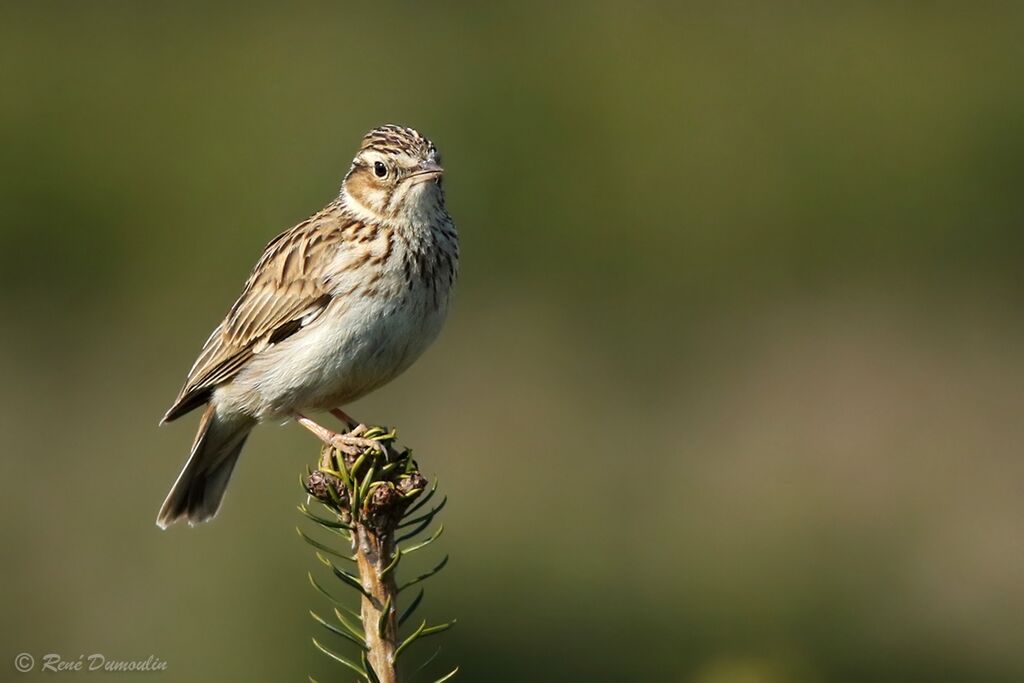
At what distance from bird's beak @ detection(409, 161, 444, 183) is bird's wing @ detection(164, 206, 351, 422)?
31 cm

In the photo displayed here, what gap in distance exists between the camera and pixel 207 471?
21.2 ft

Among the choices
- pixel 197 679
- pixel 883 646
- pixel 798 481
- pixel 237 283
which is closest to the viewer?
pixel 197 679

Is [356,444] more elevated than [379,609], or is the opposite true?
[356,444]

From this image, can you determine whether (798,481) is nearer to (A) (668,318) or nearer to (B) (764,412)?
(B) (764,412)

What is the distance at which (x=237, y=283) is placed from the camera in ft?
37.8

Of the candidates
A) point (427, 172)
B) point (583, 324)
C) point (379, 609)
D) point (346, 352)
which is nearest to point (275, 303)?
point (346, 352)

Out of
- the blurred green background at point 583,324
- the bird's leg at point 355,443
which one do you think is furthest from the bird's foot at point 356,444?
the blurred green background at point 583,324

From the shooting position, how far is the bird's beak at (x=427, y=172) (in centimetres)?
611

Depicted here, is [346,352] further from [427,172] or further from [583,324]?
[583,324]

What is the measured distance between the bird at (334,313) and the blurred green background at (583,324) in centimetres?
217

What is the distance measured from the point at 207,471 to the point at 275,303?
2.41 ft

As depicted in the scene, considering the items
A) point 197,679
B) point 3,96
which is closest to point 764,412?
point 197,679

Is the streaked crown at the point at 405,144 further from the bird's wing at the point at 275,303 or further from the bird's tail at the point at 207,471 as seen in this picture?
the bird's tail at the point at 207,471

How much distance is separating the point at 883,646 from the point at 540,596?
1.73 m
